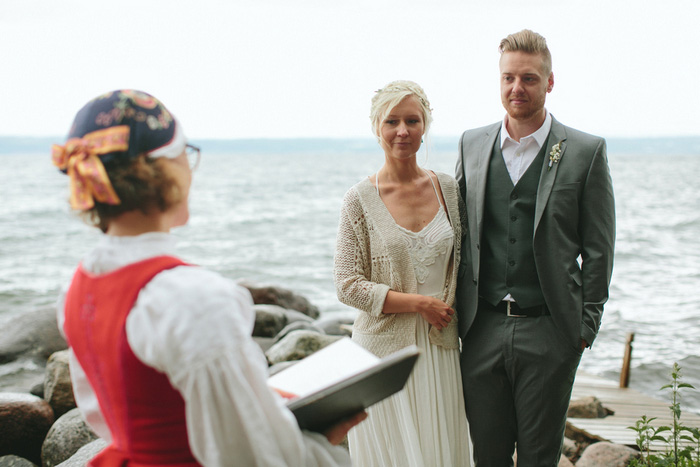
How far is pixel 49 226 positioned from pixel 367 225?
21065mm

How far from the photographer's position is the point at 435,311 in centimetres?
275

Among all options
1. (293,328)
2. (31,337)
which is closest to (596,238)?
(293,328)

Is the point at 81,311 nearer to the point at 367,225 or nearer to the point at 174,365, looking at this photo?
the point at 174,365

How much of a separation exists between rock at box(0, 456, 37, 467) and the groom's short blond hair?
407 centimetres

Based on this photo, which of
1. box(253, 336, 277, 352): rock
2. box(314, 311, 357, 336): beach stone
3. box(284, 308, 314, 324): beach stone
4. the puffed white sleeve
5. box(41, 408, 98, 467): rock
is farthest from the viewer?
box(284, 308, 314, 324): beach stone

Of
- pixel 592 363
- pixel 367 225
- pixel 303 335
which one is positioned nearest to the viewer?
pixel 367 225

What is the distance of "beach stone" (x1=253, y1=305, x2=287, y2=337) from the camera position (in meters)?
8.10

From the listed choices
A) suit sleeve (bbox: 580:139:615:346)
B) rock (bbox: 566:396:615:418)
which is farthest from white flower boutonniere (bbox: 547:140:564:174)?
rock (bbox: 566:396:615:418)

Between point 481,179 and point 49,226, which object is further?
point 49,226

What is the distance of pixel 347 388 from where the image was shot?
4.40 ft

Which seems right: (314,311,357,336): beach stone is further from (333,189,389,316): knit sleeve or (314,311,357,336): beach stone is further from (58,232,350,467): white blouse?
(58,232,350,467): white blouse

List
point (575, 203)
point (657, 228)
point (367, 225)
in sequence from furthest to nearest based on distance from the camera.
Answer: point (657, 228) → point (367, 225) → point (575, 203)

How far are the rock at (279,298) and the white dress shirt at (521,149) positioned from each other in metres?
6.80

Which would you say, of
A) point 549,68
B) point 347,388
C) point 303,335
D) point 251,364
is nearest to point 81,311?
point 251,364
